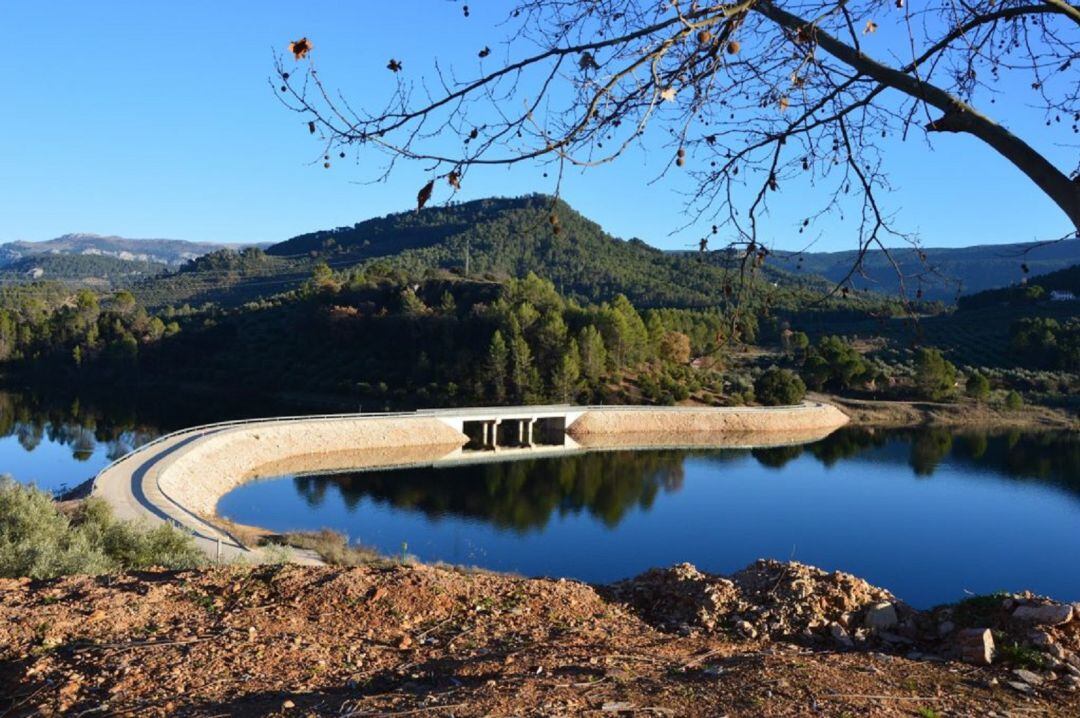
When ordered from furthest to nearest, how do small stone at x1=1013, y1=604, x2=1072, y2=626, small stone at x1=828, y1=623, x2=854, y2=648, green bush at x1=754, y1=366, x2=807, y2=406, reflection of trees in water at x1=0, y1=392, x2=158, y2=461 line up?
1. green bush at x1=754, y1=366, x2=807, y2=406
2. reflection of trees in water at x1=0, y1=392, x2=158, y2=461
3. small stone at x1=828, y1=623, x2=854, y2=648
4. small stone at x1=1013, y1=604, x2=1072, y2=626

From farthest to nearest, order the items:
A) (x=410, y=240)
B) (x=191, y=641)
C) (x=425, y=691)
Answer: (x=410, y=240)
(x=191, y=641)
(x=425, y=691)

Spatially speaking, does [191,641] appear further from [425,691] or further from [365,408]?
[365,408]

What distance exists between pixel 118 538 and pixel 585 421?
103ft

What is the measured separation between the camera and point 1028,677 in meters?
4.14

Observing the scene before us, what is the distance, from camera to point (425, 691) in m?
3.73

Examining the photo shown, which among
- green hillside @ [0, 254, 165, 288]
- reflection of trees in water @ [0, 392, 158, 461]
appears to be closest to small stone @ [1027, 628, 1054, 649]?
reflection of trees in water @ [0, 392, 158, 461]

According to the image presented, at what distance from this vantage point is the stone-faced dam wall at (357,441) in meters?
21.7

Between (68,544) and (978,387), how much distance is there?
49.5 metres

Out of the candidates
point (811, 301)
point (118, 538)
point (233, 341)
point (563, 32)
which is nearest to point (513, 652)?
point (811, 301)

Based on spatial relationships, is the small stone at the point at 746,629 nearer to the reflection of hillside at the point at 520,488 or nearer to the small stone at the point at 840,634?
the small stone at the point at 840,634

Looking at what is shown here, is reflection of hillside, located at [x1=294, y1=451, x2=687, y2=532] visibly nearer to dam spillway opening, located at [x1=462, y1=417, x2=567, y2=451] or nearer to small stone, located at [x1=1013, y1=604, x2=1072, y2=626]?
dam spillway opening, located at [x1=462, y1=417, x2=567, y2=451]

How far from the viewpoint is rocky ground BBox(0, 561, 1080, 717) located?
3602mm

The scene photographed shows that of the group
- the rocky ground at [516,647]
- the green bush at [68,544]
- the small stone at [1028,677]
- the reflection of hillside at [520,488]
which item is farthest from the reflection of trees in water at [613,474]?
the small stone at [1028,677]

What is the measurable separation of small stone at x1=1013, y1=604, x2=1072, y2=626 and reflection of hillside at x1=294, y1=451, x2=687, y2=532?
61.5 feet
